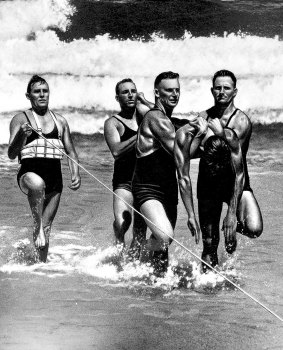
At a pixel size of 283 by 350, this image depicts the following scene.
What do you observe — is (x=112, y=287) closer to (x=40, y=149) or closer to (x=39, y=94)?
(x=40, y=149)

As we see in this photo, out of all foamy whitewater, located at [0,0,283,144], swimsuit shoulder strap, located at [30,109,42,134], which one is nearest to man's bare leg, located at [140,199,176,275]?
swimsuit shoulder strap, located at [30,109,42,134]

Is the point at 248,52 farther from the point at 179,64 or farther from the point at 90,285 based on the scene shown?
the point at 90,285

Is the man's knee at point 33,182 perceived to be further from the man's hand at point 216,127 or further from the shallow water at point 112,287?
the man's hand at point 216,127

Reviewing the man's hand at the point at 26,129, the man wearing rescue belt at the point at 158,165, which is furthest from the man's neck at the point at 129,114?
the man's hand at the point at 26,129

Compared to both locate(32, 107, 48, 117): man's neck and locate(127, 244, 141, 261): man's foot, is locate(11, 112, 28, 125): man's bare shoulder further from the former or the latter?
locate(127, 244, 141, 261): man's foot

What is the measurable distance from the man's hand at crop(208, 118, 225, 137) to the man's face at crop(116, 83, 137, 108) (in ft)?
1.74

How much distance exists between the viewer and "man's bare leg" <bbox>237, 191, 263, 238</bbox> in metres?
4.76

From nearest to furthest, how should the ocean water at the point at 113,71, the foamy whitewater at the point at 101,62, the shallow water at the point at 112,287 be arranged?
the shallow water at the point at 112,287
the ocean water at the point at 113,71
the foamy whitewater at the point at 101,62

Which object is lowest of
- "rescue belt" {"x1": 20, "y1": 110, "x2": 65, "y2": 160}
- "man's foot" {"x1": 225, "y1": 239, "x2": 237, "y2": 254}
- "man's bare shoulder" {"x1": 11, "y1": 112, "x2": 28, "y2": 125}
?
"man's foot" {"x1": 225, "y1": 239, "x2": 237, "y2": 254}

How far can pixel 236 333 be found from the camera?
13.3ft

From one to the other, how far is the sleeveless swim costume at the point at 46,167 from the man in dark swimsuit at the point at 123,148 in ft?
1.08

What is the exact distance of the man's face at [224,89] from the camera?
4793mm

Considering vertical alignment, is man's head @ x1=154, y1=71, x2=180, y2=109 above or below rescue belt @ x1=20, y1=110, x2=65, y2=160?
above

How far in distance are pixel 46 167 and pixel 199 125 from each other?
3.15ft
